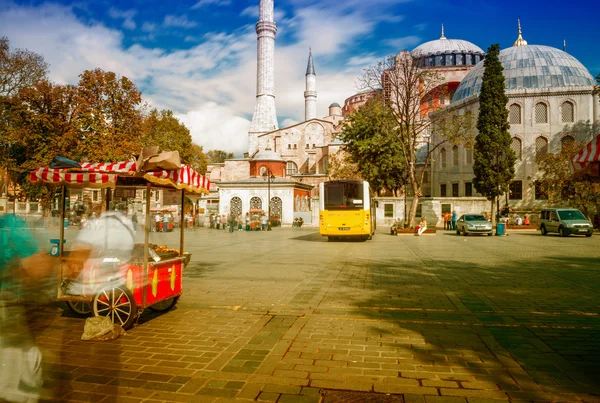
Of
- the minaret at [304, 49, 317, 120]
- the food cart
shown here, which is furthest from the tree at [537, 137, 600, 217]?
the minaret at [304, 49, 317, 120]

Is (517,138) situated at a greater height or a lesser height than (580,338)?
greater

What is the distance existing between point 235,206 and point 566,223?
3299 centimetres

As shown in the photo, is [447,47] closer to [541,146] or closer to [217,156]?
[541,146]

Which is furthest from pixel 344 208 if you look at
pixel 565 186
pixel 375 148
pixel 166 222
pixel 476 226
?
pixel 565 186

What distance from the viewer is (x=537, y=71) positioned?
5056cm

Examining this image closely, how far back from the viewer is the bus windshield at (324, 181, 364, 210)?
23.1 m

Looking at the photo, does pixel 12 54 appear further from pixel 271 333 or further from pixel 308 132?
pixel 308 132

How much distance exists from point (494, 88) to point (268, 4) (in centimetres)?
4901

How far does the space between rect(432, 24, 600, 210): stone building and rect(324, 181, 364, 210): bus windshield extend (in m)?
31.0

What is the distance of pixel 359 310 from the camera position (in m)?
6.98

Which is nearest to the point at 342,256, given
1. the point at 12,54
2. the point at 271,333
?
the point at 271,333

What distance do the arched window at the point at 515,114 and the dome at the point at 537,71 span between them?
1895 mm

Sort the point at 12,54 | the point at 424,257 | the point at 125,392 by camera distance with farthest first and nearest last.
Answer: the point at 12,54
the point at 424,257
the point at 125,392

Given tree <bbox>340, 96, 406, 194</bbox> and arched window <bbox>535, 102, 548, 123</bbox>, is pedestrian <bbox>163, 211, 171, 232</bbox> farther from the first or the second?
arched window <bbox>535, 102, 548, 123</bbox>
